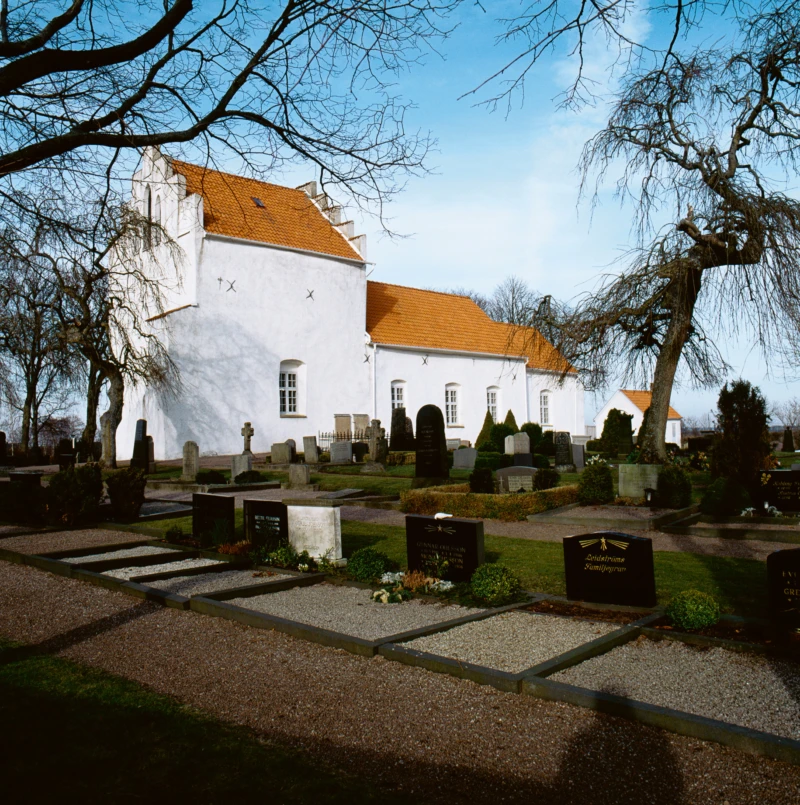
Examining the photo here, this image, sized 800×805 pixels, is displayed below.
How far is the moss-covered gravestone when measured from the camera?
1593 centimetres

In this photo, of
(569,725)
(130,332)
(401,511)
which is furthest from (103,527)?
(130,332)

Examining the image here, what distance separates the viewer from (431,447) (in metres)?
16.0

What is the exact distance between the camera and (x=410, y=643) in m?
5.31

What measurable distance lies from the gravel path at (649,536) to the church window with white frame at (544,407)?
85.7 feet

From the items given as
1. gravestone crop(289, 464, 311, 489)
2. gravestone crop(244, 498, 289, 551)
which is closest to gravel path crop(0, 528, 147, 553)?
gravestone crop(244, 498, 289, 551)

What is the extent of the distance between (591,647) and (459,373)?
29720 mm

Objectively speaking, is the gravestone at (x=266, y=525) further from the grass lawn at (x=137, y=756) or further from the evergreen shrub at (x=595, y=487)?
the evergreen shrub at (x=595, y=487)

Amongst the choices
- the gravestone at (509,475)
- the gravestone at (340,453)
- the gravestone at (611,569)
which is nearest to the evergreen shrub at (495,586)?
the gravestone at (611,569)

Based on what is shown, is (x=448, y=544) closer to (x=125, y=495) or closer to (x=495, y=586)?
(x=495, y=586)

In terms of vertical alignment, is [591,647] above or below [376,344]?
below

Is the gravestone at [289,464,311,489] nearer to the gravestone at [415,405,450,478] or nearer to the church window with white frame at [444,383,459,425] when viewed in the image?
the gravestone at [415,405,450,478]

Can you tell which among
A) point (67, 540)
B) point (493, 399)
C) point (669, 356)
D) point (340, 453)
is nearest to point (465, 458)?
point (340, 453)

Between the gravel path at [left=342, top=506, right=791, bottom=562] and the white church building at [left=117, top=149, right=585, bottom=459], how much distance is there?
1138cm

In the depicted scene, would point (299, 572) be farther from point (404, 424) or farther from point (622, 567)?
point (404, 424)
